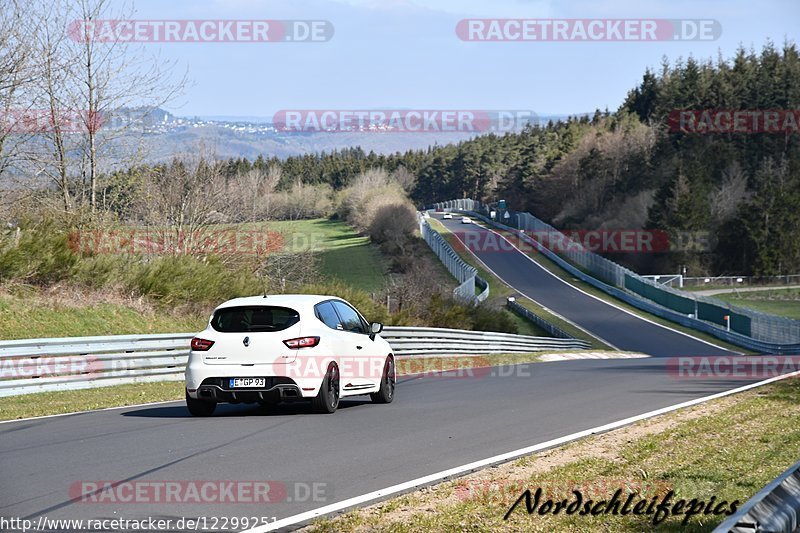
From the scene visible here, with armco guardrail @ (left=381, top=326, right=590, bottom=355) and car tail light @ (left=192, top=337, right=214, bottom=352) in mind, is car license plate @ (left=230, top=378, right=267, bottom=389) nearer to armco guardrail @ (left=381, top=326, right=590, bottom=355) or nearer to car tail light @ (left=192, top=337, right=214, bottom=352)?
car tail light @ (left=192, top=337, right=214, bottom=352)

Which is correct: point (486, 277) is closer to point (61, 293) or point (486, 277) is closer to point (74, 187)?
→ point (74, 187)

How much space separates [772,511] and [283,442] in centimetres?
605

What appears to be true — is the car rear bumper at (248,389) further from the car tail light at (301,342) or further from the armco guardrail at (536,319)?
the armco guardrail at (536,319)

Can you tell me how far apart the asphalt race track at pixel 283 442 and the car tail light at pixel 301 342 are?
0.93m

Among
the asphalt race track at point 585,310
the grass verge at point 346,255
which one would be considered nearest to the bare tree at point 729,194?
the asphalt race track at point 585,310

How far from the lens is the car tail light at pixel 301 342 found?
1243 centimetres

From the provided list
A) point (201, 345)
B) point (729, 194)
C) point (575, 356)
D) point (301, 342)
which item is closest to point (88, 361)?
point (201, 345)

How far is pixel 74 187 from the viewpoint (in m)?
31.9

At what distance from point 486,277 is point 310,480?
7498cm

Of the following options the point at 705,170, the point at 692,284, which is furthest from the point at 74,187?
the point at 705,170

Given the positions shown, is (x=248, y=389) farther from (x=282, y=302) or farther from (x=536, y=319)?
(x=536, y=319)

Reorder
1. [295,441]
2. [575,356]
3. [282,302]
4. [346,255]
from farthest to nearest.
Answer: [346,255]
[575,356]
[282,302]
[295,441]

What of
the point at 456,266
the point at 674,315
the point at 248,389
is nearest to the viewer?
the point at 248,389

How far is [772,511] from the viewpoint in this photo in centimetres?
516
